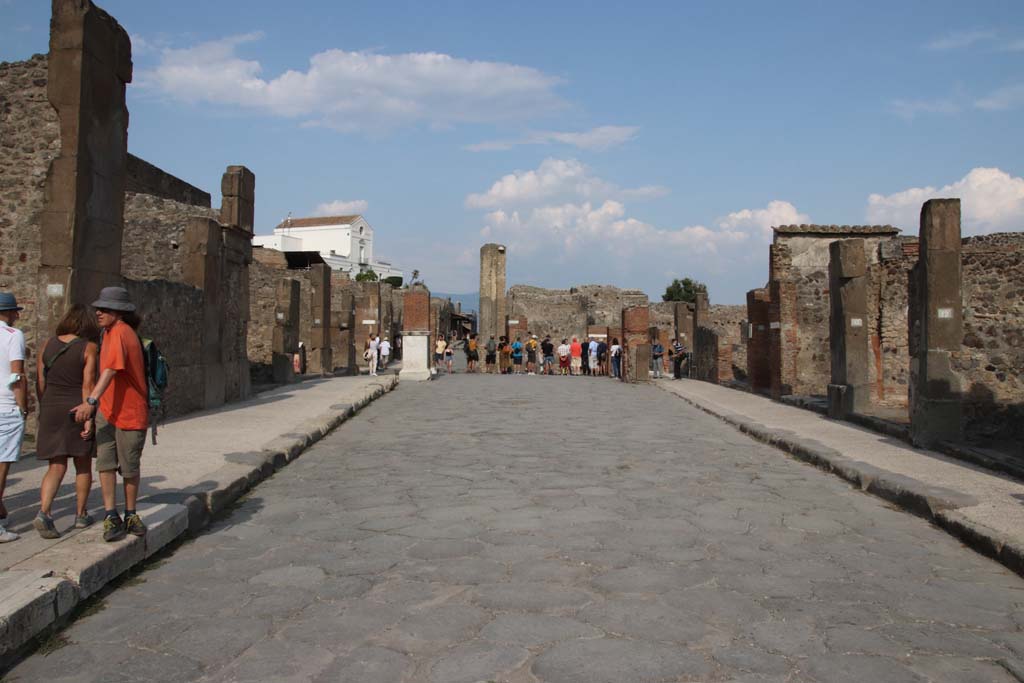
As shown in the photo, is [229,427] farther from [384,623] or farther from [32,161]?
[384,623]

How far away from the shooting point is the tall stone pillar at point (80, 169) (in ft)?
27.5

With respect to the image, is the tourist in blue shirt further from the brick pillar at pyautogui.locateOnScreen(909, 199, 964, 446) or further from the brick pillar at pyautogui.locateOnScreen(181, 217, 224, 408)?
the brick pillar at pyautogui.locateOnScreen(909, 199, 964, 446)

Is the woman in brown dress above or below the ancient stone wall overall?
below

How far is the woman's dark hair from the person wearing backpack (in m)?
0.25

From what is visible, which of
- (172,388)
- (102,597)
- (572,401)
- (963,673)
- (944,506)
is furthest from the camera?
(572,401)

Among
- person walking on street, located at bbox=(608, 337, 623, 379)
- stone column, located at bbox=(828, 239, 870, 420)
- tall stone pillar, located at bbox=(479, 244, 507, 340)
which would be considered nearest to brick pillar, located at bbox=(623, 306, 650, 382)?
person walking on street, located at bbox=(608, 337, 623, 379)

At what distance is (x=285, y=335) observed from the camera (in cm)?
1862

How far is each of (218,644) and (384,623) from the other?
0.66m

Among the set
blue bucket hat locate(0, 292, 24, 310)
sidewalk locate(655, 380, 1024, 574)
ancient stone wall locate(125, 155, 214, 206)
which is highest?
ancient stone wall locate(125, 155, 214, 206)

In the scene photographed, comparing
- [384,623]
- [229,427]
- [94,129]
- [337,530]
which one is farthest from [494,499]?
[94,129]

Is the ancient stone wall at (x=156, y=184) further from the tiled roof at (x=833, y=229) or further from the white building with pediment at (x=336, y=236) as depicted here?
the white building with pediment at (x=336, y=236)

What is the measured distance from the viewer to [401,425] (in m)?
11.2

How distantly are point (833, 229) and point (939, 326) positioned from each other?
12.9 metres

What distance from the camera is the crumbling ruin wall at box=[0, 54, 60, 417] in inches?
370
